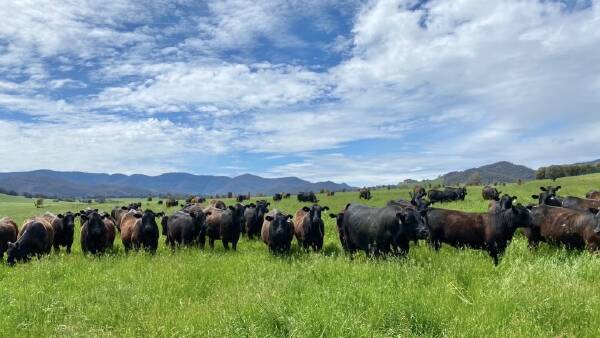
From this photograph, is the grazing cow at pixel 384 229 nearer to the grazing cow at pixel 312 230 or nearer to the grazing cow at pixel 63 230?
the grazing cow at pixel 312 230

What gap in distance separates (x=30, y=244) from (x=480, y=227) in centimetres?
1516

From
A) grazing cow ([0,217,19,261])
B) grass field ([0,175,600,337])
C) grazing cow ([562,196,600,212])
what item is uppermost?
grazing cow ([562,196,600,212])

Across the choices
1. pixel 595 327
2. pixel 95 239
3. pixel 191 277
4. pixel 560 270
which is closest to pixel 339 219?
pixel 191 277

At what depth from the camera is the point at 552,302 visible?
24.1 feet

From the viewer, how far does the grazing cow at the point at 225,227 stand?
18.5 m

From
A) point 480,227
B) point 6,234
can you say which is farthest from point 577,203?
point 6,234

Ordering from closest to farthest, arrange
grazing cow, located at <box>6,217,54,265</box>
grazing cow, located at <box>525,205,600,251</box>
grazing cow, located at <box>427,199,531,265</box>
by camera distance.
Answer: grazing cow, located at <box>525,205,600,251</box> → grazing cow, located at <box>427,199,531,265</box> → grazing cow, located at <box>6,217,54,265</box>

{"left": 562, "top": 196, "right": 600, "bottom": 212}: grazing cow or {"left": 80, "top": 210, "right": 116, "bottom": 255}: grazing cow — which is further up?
{"left": 562, "top": 196, "right": 600, "bottom": 212}: grazing cow

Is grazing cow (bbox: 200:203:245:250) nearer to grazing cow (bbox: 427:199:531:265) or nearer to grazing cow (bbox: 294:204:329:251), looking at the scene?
grazing cow (bbox: 294:204:329:251)

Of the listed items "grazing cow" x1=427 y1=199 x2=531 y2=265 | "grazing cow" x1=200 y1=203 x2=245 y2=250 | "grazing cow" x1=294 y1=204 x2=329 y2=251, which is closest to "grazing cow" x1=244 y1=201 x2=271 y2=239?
"grazing cow" x1=200 y1=203 x2=245 y2=250

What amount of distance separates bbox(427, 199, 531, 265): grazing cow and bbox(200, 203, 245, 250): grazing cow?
7835mm

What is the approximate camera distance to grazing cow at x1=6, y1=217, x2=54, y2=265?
50.8ft

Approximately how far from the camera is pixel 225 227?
60.7ft

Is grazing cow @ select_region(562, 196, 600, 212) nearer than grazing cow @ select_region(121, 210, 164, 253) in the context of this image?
No
